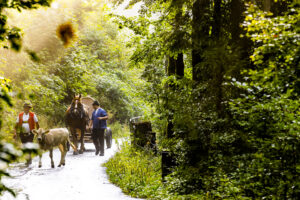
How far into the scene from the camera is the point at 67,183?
962 cm

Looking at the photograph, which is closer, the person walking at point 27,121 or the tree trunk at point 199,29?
the tree trunk at point 199,29

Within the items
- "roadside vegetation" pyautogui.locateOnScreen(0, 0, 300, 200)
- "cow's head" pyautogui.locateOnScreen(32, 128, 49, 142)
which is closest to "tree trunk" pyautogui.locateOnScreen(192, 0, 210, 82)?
"roadside vegetation" pyautogui.locateOnScreen(0, 0, 300, 200)

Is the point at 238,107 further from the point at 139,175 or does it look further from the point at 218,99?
the point at 139,175

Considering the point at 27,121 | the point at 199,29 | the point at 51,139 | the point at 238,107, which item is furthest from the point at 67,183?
the point at 238,107

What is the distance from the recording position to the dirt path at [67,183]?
26.8ft

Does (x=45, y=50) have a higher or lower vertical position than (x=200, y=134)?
higher

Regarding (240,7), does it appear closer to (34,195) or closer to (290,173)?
(290,173)

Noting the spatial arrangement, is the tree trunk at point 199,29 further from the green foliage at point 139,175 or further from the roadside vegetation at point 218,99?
the green foliage at point 139,175

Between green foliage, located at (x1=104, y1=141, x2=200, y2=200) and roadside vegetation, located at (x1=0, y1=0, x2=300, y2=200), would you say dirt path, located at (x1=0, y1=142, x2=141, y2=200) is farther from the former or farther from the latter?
roadside vegetation, located at (x1=0, y1=0, x2=300, y2=200)

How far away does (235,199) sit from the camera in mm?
5684

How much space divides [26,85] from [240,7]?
37.6 ft

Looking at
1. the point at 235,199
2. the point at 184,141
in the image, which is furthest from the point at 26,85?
the point at 235,199

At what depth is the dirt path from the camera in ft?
26.8

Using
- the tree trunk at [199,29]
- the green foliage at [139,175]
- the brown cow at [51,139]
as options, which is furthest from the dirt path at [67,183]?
the tree trunk at [199,29]
